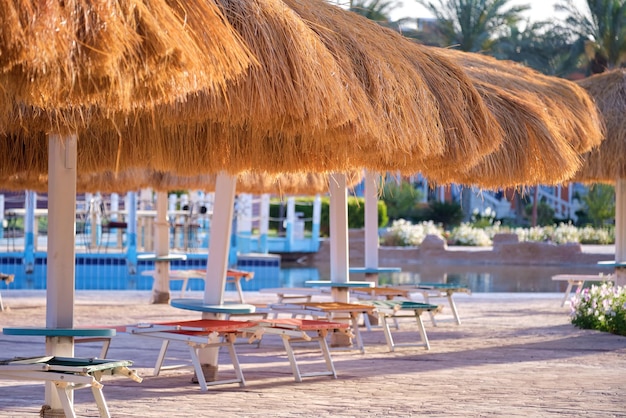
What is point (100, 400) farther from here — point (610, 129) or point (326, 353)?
point (610, 129)

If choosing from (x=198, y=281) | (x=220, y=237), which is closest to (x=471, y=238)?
(x=198, y=281)

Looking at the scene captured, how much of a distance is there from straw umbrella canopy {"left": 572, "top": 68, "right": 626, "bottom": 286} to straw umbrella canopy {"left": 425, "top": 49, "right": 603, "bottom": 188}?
6.29 feet

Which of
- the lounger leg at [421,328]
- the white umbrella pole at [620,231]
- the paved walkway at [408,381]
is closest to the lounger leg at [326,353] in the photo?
the paved walkway at [408,381]

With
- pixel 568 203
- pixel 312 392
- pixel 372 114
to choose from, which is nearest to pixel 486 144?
pixel 372 114

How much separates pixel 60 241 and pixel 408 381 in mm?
2936

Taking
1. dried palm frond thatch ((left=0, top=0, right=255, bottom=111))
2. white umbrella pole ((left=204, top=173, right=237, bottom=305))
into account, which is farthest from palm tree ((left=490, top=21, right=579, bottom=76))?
dried palm frond thatch ((left=0, top=0, right=255, bottom=111))

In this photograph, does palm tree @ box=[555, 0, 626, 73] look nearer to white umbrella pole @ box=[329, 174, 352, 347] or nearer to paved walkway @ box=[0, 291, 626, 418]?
paved walkway @ box=[0, 291, 626, 418]

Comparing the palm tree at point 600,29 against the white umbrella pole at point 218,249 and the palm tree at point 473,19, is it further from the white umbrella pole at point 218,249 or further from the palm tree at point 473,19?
the white umbrella pole at point 218,249

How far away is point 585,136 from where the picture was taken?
327 inches

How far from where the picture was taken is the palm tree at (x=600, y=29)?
1184 inches

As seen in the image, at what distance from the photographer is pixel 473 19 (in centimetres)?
3112

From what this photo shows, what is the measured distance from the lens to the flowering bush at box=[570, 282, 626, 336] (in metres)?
9.36

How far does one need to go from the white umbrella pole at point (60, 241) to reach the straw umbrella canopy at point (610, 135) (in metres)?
6.56

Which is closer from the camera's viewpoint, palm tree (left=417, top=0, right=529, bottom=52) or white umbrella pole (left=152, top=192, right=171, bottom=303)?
white umbrella pole (left=152, top=192, right=171, bottom=303)
